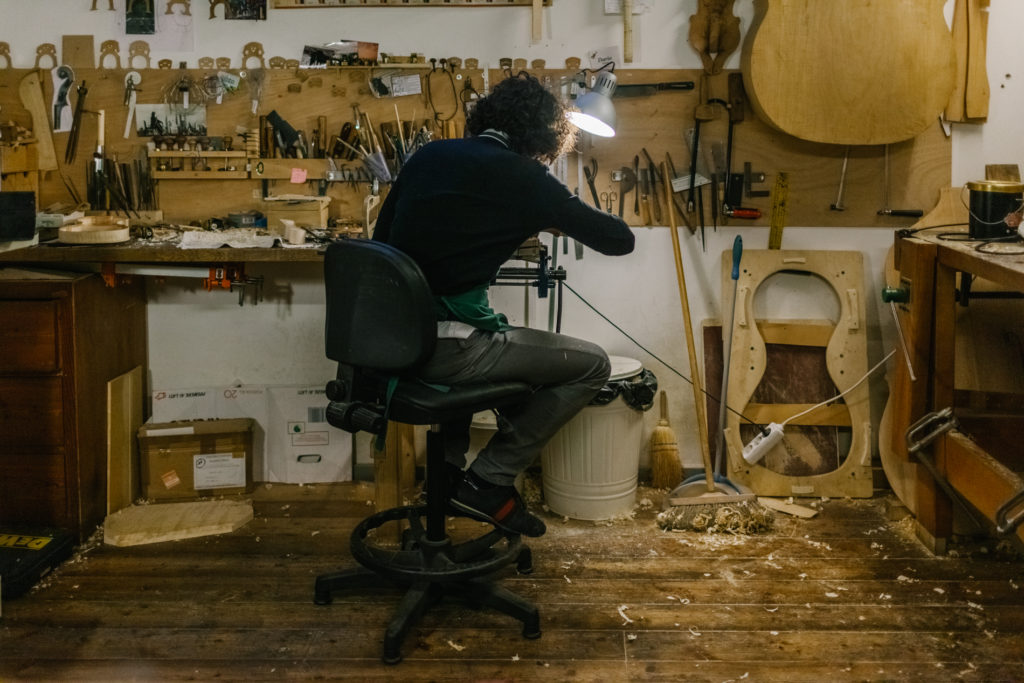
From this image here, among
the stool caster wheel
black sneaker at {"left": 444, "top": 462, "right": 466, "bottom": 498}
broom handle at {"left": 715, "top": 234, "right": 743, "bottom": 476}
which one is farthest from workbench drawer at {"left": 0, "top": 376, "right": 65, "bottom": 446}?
broom handle at {"left": 715, "top": 234, "right": 743, "bottom": 476}

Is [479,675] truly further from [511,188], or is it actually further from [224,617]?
[511,188]

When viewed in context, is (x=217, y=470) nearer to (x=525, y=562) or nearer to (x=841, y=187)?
(x=525, y=562)

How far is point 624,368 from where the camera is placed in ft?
11.8

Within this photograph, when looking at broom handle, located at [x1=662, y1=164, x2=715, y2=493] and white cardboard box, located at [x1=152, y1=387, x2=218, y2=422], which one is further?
white cardboard box, located at [x1=152, y1=387, x2=218, y2=422]

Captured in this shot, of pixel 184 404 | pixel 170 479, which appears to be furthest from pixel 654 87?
pixel 170 479

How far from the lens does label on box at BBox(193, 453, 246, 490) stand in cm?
377

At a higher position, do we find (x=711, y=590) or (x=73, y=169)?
(x=73, y=169)

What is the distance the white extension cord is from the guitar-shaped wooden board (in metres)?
0.89

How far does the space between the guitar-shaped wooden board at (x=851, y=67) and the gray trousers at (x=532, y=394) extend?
1.40 m

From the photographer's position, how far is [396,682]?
2.46 metres

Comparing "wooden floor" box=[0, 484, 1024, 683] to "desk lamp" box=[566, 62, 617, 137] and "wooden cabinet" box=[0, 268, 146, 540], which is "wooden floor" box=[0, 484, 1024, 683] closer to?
"wooden cabinet" box=[0, 268, 146, 540]

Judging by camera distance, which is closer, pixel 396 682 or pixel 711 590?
pixel 396 682

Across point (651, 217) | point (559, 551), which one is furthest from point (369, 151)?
point (559, 551)

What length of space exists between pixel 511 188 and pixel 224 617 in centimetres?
147
